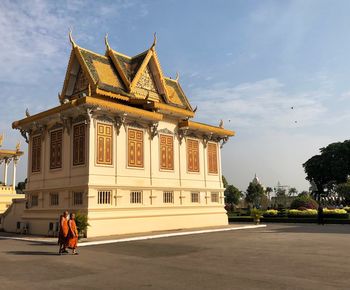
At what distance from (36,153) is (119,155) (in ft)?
22.4

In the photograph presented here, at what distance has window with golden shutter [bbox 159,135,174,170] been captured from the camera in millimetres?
27188

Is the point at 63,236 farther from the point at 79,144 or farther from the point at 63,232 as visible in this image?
the point at 79,144

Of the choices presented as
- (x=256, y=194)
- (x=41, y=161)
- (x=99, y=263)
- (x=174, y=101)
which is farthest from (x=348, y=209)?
(x=256, y=194)

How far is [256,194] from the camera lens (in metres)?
92.3

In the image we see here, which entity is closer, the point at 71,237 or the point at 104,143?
the point at 71,237

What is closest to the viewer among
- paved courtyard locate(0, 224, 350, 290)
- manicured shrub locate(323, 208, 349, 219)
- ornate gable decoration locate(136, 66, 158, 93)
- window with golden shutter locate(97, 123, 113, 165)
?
paved courtyard locate(0, 224, 350, 290)

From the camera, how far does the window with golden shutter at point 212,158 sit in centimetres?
3128

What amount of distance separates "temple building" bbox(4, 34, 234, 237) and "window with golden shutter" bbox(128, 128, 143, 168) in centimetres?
7

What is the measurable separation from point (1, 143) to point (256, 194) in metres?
63.6

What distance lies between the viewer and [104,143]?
76.9 feet

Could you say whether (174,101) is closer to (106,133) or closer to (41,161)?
(106,133)

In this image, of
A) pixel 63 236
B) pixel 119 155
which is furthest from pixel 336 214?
pixel 63 236

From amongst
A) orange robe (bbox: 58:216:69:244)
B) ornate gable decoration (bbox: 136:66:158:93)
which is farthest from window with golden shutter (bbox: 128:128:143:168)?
orange robe (bbox: 58:216:69:244)

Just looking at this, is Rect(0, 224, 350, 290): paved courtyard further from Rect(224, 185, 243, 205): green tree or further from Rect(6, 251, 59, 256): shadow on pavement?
Rect(224, 185, 243, 205): green tree
